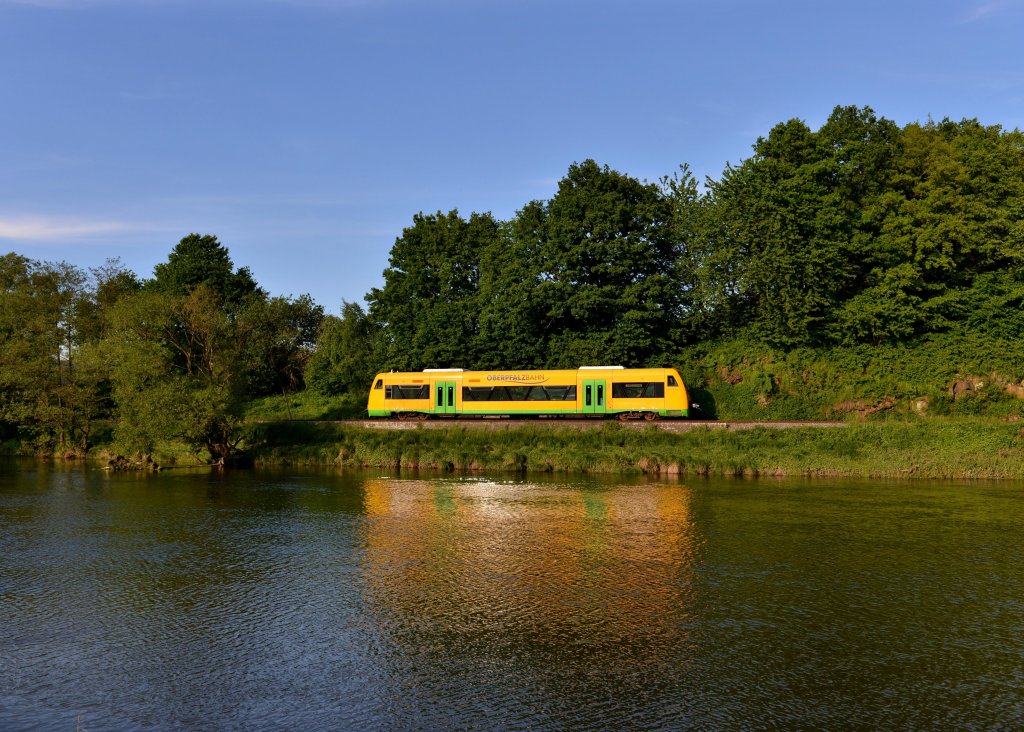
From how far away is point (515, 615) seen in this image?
1722 cm

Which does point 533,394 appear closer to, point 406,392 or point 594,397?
point 594,397

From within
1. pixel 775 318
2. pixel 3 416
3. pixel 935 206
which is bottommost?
pixel 3 416

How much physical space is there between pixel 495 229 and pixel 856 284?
2748cm

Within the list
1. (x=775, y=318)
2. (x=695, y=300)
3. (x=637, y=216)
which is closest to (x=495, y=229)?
(x=637, y=216)

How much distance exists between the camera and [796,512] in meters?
29.3

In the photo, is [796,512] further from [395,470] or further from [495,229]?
[495,229]

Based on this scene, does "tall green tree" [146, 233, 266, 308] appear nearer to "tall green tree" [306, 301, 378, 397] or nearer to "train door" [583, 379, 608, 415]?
"tall green tree" [306, 301, 378, 397]

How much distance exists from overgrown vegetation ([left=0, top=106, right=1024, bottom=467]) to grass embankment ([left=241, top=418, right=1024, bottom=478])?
1.79 metres

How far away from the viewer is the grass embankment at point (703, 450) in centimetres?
3934

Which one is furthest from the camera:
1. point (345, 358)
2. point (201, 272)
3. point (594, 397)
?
point (201, 272)

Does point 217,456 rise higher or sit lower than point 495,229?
lower

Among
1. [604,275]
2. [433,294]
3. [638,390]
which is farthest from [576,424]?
[433,294]

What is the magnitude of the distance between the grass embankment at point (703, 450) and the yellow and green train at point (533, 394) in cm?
294

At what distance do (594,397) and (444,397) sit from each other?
9.72 meters
